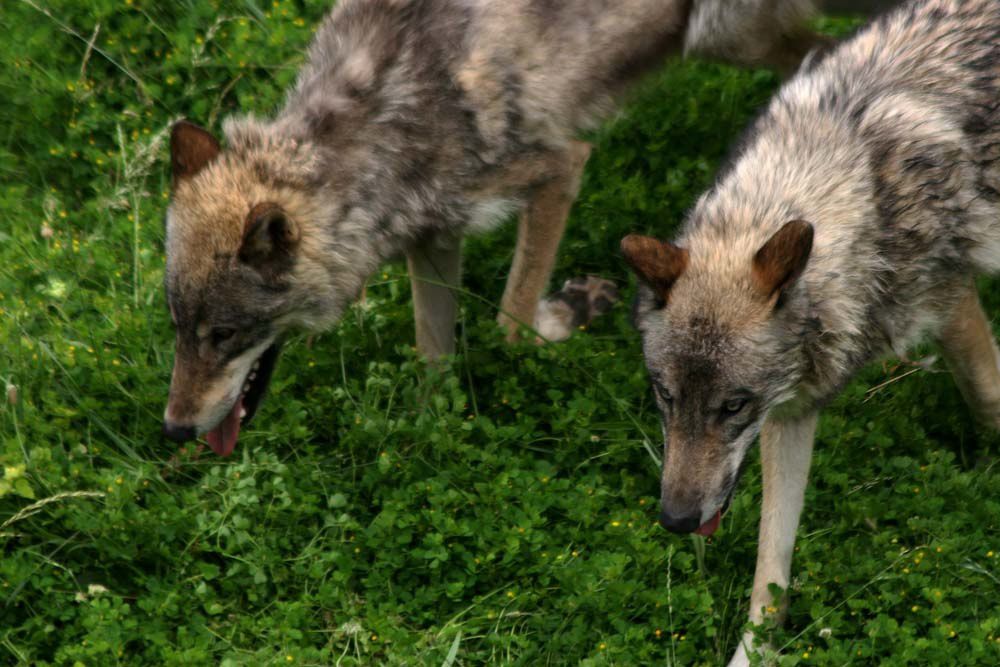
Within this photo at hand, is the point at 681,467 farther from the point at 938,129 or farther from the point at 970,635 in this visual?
the point at 938,129

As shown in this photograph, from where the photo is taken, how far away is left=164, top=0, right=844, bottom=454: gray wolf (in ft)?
14.9

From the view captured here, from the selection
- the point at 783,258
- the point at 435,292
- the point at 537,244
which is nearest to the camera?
the point at 783,258

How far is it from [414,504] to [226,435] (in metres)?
0.76

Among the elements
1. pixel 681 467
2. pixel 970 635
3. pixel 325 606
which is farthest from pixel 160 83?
pixel 970 635

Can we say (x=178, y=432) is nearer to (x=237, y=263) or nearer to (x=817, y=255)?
(x=237, y=263)

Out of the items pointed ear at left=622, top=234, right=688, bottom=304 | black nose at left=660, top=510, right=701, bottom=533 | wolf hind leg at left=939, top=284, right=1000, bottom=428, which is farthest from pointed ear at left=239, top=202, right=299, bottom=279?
wolf hind leg at left=939, top=284, right=1000, bottom=428

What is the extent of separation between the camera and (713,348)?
3.90 m

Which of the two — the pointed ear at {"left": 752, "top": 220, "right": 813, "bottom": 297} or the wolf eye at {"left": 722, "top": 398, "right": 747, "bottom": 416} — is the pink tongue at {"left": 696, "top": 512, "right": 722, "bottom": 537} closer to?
the wolf eye at {"left": 722, "top": 398, "right": 747, "bottom": 416}

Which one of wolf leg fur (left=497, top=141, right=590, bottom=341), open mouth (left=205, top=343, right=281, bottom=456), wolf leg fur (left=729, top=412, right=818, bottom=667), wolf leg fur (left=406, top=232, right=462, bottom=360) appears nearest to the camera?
wolf leg fur (left=729, top=412, right=818, bottom=667)

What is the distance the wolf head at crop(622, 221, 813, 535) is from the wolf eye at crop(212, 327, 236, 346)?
1.47 metres

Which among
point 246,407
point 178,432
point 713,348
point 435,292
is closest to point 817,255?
point 713,348

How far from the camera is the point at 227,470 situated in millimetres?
4879

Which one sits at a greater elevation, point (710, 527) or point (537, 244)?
point (537, 244)

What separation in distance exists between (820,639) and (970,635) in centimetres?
49
